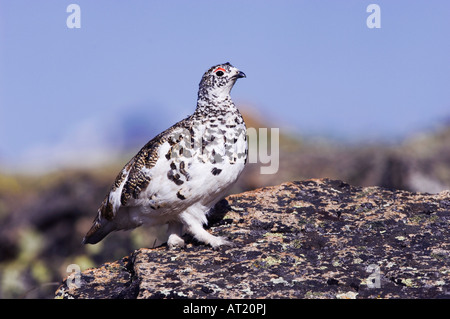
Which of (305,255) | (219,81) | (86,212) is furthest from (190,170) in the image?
(86,212)

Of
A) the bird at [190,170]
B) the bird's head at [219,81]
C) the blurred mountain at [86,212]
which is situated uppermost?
the bird's head at [219,81]

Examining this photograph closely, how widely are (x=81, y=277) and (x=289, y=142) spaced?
36.5ft

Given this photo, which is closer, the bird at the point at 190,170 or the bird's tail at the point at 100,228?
the bird at the point at 190,170

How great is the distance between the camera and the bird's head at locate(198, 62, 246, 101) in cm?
524

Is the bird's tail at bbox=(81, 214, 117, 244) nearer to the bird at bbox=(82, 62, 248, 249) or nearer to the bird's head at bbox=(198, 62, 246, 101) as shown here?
the bird at bbox=(82, 62, 248, 249)

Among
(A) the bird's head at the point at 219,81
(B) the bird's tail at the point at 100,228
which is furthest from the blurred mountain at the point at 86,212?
(A) the bird's head at the point at 219,81

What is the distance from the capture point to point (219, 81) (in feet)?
17.3

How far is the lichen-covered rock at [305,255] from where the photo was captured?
4.14 metres

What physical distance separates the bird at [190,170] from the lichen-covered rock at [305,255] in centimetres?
28

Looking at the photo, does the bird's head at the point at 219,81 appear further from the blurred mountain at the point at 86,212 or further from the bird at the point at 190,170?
the blurred mountain at the point at 86,212

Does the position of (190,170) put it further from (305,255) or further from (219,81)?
(305,255)
